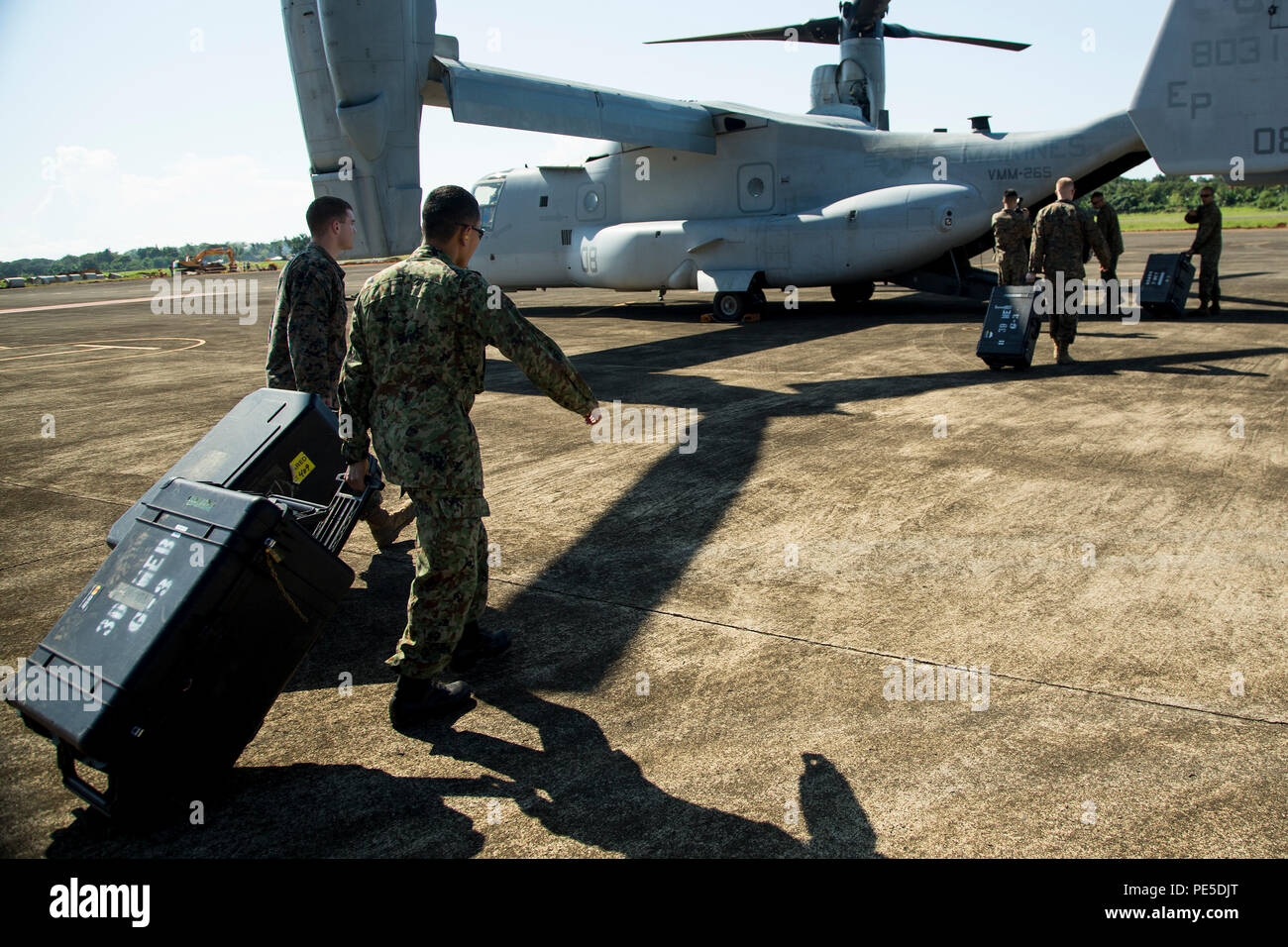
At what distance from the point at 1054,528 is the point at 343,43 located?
32.5 ft

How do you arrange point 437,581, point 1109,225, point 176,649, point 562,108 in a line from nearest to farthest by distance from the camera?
1. point 176,649
2. point 437,581
3. point 1109,225
4. point 562,108

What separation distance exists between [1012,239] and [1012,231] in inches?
4.1

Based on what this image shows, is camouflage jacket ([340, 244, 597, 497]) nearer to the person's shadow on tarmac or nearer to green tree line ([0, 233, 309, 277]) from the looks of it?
the person's shadow on tarmac

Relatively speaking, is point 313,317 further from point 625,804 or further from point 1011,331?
point 1011,331

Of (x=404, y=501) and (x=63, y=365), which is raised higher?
(x=63, y=365)

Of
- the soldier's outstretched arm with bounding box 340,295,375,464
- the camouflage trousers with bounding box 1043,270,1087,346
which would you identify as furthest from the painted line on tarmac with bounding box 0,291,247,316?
the soldier's outstretched arm with bounding box 340,295,375,464

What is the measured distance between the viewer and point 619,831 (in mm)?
2812

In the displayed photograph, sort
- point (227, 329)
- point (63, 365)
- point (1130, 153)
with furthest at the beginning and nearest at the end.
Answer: point (227, 329), point (63, 365), point (1130, 153)

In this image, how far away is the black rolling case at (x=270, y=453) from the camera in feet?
13.2

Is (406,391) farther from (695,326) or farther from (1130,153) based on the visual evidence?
(1130,153)

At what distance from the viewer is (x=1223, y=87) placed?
10.6 meters

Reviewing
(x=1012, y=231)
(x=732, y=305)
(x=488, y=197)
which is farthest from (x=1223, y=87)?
(x=488, y=197)

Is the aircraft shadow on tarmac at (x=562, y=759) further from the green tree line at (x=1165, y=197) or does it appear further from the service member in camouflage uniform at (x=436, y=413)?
the green tree line at (x=1165, y=197)
